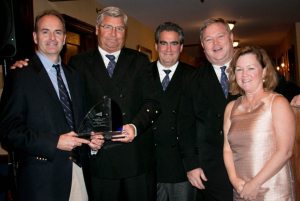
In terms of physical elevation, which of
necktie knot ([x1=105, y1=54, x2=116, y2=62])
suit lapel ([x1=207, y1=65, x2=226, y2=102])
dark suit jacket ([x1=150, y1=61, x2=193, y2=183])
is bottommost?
dark suit jacket ([x1=150, y1=61, x2=193, y2=183])

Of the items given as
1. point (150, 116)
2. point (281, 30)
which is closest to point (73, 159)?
point (150, 116)

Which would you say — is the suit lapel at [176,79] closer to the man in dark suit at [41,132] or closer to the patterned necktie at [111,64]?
the patterned necktie at [111,64]

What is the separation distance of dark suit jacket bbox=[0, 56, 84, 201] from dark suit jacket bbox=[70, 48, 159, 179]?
0.33 metres

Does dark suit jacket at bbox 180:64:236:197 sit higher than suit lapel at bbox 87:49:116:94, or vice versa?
suit lapel at bbox 87:49:116:94

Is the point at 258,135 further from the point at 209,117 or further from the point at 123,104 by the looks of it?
the point at 123,104

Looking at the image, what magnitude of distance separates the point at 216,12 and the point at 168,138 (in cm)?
531

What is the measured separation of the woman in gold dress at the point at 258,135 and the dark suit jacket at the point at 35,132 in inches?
37.6

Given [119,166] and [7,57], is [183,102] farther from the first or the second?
[7,57]

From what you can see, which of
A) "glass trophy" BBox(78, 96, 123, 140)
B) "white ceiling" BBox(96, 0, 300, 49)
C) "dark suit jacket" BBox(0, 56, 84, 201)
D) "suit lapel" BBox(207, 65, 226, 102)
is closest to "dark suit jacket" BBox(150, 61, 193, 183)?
"suit lapel" BBox(207, 65, 226, 102)

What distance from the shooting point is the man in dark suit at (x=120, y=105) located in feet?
7.41

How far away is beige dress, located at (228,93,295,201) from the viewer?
185 centimetres

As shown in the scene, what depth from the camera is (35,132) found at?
→ 74.7 inches

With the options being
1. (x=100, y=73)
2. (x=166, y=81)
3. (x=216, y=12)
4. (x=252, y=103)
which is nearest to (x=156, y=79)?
(x=166, y=81)

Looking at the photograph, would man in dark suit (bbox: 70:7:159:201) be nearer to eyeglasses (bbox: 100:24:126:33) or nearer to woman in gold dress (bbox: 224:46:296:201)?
eyeglasses (bbox: 100:24:126:33)
